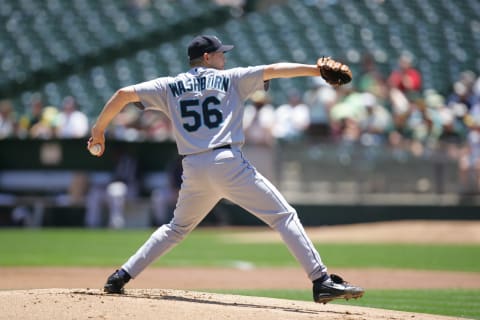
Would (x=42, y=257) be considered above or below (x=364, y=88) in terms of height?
below

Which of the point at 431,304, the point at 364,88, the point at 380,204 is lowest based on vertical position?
the point at 431,304

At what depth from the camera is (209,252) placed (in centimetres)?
1302

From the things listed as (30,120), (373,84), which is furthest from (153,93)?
(30,120)

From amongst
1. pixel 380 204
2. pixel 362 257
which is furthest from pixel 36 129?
pixel 362 257

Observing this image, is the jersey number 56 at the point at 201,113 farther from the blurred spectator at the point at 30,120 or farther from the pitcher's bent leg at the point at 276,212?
the blurred spectator at the point at 30,120

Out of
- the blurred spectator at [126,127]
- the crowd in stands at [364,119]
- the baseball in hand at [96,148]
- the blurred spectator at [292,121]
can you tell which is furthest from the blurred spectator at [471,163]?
the baseball in hand at [96,148]

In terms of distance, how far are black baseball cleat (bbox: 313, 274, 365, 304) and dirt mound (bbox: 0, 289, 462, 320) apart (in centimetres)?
11

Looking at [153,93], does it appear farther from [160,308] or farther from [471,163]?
[471,163]

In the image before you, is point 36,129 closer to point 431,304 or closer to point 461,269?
point 461,269

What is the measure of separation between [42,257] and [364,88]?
7.34m

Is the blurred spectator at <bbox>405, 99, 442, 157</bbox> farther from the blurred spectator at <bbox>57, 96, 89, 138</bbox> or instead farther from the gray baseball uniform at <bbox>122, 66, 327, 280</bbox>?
the gray baseball uniform at <bbox>122, 66, 327, 280</bbox>

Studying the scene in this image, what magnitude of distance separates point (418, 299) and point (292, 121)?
8822 mm

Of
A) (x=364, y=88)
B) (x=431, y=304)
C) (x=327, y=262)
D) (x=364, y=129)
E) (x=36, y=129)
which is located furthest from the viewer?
(x=36, y=129)

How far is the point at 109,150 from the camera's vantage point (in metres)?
17.4
